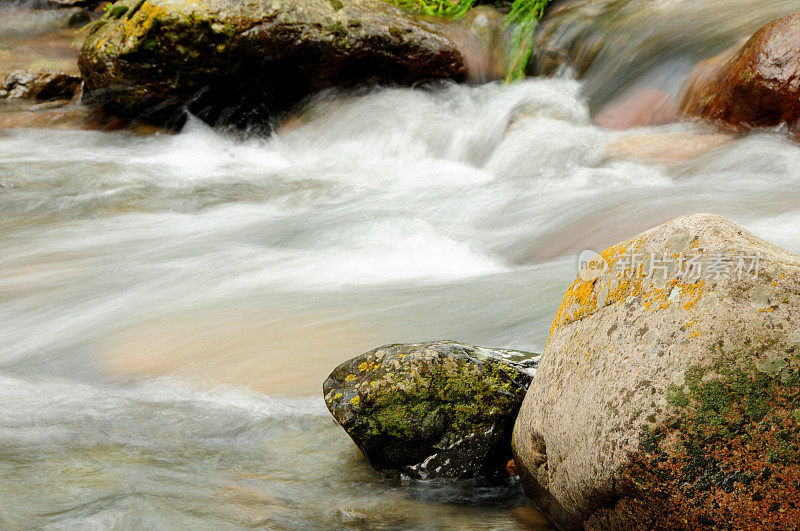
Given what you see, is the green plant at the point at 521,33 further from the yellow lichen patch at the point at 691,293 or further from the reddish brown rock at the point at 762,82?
the yellow lichen patch at the point at 691,293

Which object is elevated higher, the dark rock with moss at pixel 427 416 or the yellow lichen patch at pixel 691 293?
the yellow lichen patch at pixel 691 293

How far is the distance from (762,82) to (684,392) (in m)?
5.37

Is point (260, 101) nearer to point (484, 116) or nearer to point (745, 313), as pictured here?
point (484, 116)

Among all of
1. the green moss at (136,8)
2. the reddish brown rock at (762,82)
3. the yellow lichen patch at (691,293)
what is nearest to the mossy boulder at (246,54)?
the green moss at (136,8)

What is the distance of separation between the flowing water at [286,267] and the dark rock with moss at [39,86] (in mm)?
1094

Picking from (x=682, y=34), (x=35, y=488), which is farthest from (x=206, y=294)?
(x=682, y=34)

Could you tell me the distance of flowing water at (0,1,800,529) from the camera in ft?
8.92


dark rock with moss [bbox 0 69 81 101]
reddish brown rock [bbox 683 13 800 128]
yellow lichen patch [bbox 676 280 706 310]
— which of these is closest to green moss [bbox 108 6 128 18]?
dark rock with moss [bbox 0 69 81 101]

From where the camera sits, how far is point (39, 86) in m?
9.76

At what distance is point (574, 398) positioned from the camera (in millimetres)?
2344

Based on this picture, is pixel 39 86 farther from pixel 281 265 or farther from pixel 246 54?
pixel 281 265

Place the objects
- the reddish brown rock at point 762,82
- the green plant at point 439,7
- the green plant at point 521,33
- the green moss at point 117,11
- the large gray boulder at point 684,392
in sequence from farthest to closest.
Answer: the green plant at point 439,7 < the green plant at point 521,33 < the green moss at point 117,11 < the reddish brown rock at point 762,82 < the large gray boulder at point 684,392

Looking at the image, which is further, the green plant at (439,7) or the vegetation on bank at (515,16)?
the green plant at (439,7)

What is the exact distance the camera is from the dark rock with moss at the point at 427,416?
2.77 meters
